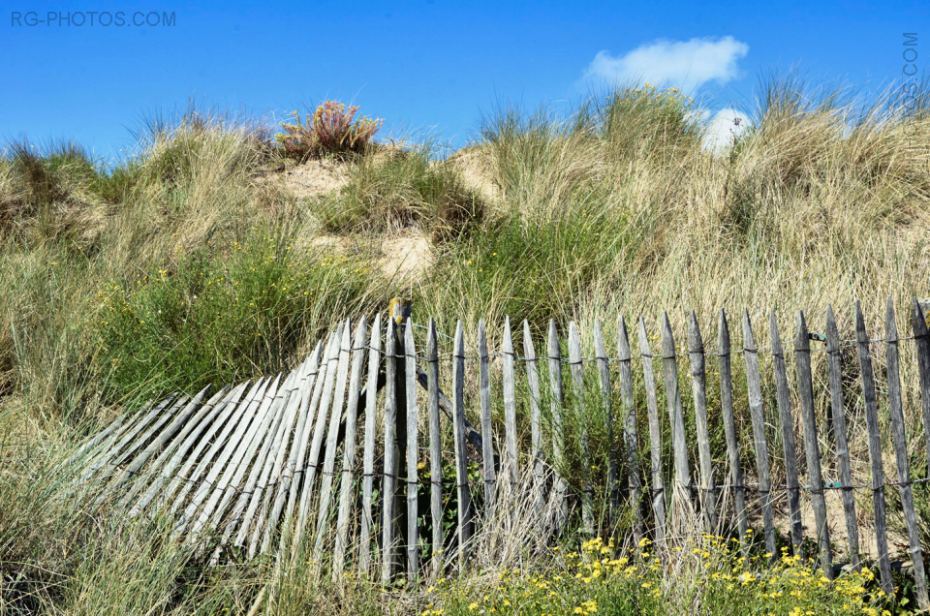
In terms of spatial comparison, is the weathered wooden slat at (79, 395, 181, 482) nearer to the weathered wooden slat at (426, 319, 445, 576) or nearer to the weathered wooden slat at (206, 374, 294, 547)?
the weathered wooden slat at (206, 374, 294, 547)

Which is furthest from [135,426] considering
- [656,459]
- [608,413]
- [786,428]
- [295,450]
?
[786,428]

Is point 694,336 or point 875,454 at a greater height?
point 694,336

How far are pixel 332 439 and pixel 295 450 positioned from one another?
10.6 inches

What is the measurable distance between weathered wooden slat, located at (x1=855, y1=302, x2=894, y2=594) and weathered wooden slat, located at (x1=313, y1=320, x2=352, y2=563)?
9.09 ft

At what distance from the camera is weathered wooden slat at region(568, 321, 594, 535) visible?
428cm

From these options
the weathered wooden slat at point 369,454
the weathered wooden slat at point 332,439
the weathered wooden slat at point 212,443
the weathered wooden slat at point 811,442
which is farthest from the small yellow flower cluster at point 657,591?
the weathered wooden slat at point 212,443

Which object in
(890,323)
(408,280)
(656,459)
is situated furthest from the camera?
(408,280)

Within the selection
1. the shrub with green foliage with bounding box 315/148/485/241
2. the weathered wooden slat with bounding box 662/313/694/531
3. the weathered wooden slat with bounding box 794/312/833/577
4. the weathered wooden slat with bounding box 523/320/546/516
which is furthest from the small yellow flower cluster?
the shrub with green foliage with bounding box 315/148/485/241

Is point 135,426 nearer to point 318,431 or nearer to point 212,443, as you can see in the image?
point 212,443

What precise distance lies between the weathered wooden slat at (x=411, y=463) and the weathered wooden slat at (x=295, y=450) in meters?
0.66

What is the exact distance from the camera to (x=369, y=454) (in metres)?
4.44

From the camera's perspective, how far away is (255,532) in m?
4.55

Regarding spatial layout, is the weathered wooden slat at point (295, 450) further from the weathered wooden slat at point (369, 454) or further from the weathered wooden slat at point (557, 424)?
the weathered wooden slat at point (557, 424)

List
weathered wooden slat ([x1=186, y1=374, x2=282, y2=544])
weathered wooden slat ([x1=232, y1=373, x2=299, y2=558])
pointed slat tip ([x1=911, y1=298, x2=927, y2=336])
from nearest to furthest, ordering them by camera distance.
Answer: pointed slat tip ([x1=911, y1=298, x2=927, y2=336])
weathered wooden slat ([x1=232, y1=373, x2=299, y2=558])
weathered wooden slat ([x1=186, y1=374, x2=282, y2=544])
